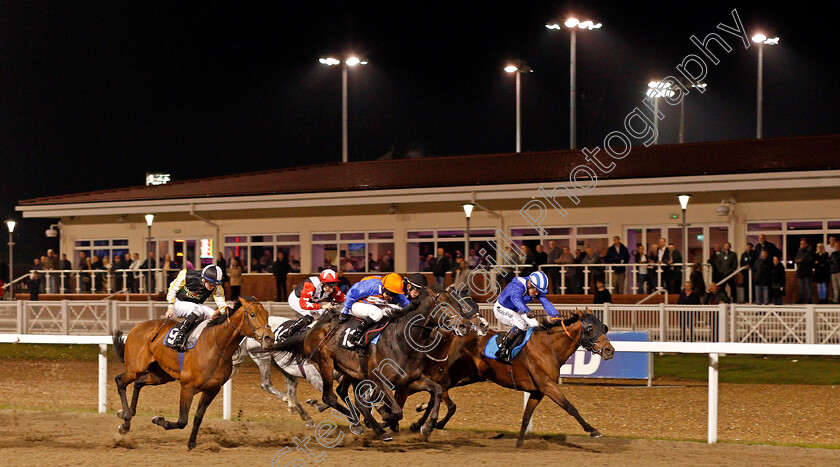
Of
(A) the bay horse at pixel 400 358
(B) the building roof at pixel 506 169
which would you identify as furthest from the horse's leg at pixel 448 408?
(B) the building roof at pixel 506 169

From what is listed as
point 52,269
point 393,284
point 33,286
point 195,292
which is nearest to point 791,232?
point 393,284

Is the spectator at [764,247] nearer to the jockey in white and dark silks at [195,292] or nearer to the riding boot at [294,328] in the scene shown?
the riding boot at [294,328]

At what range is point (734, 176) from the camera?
18422 millimetres

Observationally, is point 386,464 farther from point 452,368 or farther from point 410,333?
point 452,368

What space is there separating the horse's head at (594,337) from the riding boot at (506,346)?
611 mm

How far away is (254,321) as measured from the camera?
784 centimetres

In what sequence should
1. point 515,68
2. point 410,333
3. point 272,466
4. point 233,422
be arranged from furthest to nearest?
point 515,68 → point 233,422 → point 410,333 → point 272,466

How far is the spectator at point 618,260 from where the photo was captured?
18.1 m

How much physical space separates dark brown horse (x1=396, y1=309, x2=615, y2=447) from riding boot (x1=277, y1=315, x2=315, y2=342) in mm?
1293

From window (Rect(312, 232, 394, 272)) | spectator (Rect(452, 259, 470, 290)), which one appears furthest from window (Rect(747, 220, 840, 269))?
window (Rect(312, 232, 394, 272))

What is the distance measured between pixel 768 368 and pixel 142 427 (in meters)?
9.54

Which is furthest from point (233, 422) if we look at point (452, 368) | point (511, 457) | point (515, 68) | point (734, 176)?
point (515, 68)

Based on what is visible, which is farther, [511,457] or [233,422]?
[233,422]

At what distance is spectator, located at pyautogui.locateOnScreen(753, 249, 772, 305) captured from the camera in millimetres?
15750
